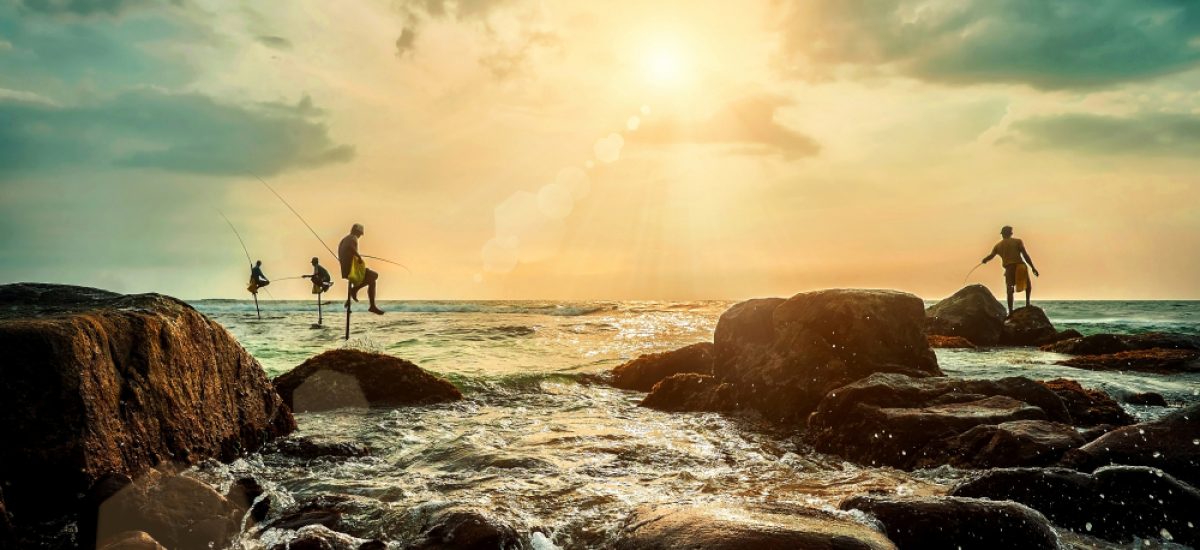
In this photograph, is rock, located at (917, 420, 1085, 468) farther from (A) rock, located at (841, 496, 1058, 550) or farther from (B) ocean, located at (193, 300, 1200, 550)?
(A) rock, located at (841, 496, 1058, 550)

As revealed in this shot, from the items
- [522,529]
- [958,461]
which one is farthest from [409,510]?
[958,461]

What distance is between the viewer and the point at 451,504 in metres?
4.77

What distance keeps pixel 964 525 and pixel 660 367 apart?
8.27 metres

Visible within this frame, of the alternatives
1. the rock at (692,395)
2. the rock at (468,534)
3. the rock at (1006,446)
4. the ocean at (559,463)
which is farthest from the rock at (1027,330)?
the rock at (468,534)

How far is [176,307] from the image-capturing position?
19.1 ft

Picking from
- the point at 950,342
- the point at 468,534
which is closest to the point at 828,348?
the point at 468,534

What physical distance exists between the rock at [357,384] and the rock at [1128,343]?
13995mm

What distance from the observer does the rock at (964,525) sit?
3.78 metres

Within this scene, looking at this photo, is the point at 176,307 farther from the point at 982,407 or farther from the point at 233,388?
the point at 982,407

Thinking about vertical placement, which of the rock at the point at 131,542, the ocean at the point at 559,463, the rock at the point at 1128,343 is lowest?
the ocean at the point at 559,463

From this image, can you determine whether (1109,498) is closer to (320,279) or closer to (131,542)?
(131,542)

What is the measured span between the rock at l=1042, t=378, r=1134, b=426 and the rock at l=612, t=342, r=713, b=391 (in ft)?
17.0

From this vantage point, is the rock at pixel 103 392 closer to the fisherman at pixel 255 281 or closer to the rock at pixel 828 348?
the rock at pixel 828 348

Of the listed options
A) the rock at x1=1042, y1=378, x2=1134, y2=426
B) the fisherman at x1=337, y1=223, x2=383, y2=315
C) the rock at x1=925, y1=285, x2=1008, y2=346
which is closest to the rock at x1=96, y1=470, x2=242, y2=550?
the rock at x1=1042, y1=378, x2=1134, y2=426
